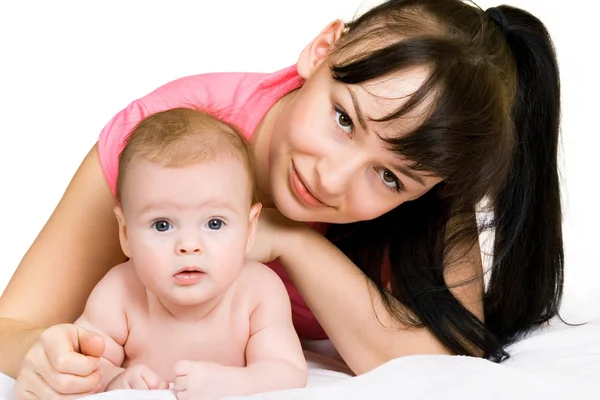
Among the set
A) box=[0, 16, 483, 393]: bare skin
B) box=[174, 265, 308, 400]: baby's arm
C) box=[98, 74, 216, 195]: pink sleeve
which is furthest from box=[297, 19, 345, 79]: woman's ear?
box=[174, 265, 308, 400]: baby's arm

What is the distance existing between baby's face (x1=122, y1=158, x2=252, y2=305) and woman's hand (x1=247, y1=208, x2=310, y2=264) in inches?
9.8

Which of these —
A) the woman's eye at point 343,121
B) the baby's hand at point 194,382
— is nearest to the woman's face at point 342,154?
the woman's eye at point 343,121

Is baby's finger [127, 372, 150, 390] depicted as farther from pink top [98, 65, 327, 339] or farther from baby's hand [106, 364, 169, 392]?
pink top [98, 65, 327, 339]

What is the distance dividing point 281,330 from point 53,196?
1.46m

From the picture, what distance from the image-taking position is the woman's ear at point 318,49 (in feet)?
7.69

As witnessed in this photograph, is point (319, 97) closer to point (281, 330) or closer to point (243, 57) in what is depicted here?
point (281, 330)

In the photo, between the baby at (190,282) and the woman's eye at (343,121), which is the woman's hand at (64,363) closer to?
the baby at (190,282)

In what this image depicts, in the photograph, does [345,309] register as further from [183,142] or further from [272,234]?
[183,142]

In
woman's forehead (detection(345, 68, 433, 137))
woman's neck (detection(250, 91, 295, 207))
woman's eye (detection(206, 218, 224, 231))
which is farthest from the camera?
woman's neck (detection(250, 91, 295, 207))

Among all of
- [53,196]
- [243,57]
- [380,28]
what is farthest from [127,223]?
[243,57]

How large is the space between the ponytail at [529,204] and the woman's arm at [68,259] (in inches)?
32.2

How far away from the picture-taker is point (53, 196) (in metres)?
3.36

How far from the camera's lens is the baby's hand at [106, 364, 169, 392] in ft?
6.39

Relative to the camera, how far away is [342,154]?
6.97 ft
